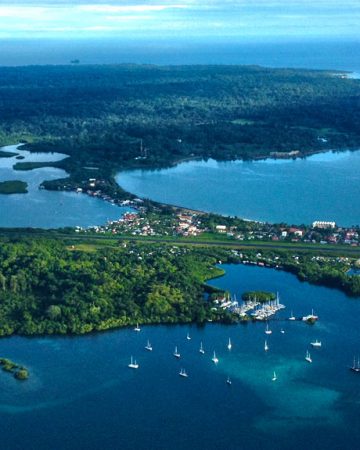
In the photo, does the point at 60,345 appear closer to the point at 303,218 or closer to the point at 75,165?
the point at 303,218

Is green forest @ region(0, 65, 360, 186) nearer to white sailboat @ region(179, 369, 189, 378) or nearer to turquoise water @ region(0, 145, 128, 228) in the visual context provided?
turquoise water @ region(0, 145, 128, 228)

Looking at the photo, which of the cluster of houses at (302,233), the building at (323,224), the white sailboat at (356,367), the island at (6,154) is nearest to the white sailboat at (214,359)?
the white sailboat at (356,367)

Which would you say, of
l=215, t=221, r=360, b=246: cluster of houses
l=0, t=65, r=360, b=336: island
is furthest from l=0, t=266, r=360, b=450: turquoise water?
Answer: l=215, t=221, r=360, b=246: cluster of houses

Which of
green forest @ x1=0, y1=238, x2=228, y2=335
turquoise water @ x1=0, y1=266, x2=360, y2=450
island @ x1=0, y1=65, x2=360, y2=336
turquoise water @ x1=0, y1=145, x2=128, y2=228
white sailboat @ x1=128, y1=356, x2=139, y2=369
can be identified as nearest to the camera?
turquoise water @ x1=0, y1=266, x2=360, y2=450

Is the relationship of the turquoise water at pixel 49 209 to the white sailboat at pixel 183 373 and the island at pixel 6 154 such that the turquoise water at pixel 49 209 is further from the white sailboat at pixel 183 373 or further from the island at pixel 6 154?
the white sailboat at pixel 183 373

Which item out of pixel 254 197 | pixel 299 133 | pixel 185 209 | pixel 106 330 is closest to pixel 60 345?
pixel 106 330

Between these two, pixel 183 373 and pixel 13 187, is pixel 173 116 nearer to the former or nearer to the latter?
pixel 13 187
